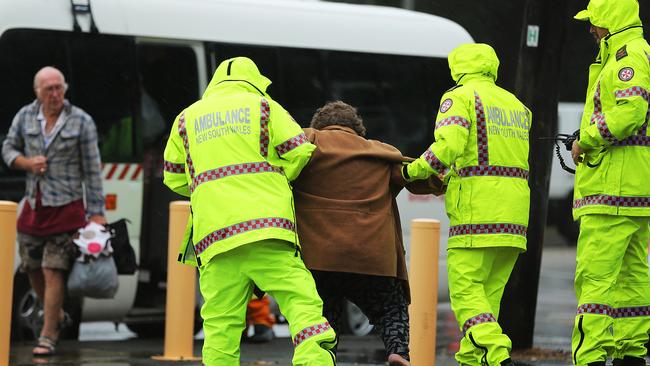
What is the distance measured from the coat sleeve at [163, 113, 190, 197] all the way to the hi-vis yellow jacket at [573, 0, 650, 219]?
2.14 meters

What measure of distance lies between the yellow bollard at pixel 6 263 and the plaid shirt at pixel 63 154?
1.63 m

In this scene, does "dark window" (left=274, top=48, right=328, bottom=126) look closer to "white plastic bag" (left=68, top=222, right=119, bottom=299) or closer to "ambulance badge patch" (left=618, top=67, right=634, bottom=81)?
"white plastic bag" (left=68, top=222, right=119, bottom=299)

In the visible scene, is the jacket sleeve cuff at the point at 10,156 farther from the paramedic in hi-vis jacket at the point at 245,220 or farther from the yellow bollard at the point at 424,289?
the paramedic in hi-vis jacket at the point at 245,220

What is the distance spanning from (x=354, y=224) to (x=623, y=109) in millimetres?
1569

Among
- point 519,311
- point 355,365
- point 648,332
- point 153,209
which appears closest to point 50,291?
point 153,209

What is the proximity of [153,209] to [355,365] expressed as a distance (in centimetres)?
267

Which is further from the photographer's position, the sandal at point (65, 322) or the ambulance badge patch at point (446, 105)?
the sandal at point (65, 322)

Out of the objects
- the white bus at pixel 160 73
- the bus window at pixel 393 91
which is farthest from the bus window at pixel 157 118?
the bus window at pixel 393 91

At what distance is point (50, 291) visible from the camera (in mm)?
10195

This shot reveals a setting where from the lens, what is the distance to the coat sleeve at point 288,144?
6.98 metres

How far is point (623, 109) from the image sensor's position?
7617 mm

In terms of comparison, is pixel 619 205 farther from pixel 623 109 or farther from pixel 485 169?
pixel 485 169

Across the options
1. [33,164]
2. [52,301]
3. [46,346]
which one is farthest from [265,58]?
[46,346]

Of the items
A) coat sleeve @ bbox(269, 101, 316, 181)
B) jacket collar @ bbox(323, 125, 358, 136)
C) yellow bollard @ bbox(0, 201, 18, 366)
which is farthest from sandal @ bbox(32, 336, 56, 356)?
coat sleeve @ bbox(269, 101, 316, 181)
